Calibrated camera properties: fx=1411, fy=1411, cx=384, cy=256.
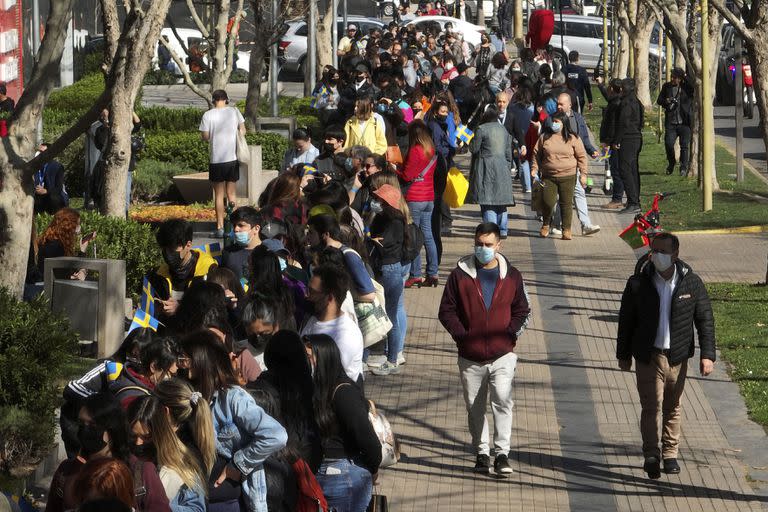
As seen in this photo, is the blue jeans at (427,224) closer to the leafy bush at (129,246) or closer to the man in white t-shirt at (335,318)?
the leafy bush at (129,246)

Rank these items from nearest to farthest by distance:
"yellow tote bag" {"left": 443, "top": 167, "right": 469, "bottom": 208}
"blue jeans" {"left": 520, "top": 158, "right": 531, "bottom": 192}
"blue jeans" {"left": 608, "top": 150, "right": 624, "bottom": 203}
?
"yellow tote bag" {"left": 443, "top": 167, "right": 469, "bottom": 208} → "blue jeans" {"left": 608, "top": 150, "right": 624, "bottom": 203} → "blue jeans" {"left": 520, "top": 158, "right": 531, "bottom": 192}

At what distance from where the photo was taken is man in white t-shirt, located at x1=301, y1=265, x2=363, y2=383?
7.71 meters

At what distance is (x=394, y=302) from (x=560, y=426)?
201 centimetres

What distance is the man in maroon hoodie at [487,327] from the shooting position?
894 centimetres

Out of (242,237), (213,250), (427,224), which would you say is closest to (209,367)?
(242,237)

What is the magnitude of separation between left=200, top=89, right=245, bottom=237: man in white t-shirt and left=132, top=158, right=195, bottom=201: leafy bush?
371 cm

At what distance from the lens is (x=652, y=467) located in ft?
29.1

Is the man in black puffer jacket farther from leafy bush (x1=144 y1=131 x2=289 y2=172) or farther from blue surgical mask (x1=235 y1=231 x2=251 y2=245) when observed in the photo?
leafy bush (x1=144 y1=131 x2=289 y2=172)

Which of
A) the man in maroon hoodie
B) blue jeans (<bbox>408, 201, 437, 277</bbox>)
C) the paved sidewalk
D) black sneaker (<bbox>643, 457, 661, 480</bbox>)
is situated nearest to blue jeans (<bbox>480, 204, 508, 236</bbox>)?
the paved sidewalk

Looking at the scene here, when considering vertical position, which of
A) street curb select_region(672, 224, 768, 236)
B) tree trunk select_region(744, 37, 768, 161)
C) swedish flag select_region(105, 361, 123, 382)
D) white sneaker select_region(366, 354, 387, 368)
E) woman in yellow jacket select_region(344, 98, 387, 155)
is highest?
tree trunk select_region(744, 37, 768, 161)

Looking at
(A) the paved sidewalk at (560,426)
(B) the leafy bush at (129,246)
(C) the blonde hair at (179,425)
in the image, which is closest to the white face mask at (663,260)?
(A) the paved sidewalk at (560,426)

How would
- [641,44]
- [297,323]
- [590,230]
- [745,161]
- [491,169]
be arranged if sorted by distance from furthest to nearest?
[641,44] < [745,161] < [590,230] < [491,169] < [297,323]

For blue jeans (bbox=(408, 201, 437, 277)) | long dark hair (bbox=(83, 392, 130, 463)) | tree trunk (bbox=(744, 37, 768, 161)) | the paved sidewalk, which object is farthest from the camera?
tree trunk (bbox=(744, 37, 768, 161))

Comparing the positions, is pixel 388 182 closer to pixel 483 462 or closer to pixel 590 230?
pixel 483 462
